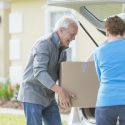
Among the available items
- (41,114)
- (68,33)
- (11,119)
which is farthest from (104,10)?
(11,119)

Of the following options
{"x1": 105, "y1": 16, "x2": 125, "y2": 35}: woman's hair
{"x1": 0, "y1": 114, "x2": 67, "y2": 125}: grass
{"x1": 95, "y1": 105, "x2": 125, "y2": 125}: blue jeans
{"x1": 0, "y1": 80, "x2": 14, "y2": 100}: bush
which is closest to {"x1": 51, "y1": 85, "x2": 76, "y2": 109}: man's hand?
{"x1": 95, "y1": 105, "x2": 125, "y2": 125}: blue jeans

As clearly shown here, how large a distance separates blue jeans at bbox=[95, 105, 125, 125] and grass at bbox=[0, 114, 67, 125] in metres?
5.21

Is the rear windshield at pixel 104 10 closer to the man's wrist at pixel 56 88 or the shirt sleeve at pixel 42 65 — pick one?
the shirt sleeve at pixel 42 65

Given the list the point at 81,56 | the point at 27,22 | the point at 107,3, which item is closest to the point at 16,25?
the point at 27,22

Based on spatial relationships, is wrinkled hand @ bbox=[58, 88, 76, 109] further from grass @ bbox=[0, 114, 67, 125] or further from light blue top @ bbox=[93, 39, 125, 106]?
grass @ bbox=[0, 114, 67, 125]

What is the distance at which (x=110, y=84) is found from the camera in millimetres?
5094

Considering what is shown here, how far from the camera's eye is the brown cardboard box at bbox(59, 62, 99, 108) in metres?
5.57

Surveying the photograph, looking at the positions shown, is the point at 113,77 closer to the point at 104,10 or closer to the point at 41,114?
the point at 41,114

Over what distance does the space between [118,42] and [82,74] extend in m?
0.62

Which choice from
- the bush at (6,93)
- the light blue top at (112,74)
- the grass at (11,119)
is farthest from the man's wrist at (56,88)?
the bush at (6,93)

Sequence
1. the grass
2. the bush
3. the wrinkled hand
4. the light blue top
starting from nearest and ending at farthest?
the light blue top, the wrinkled hand, the grass, the bush

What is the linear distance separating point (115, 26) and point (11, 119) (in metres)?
6.46

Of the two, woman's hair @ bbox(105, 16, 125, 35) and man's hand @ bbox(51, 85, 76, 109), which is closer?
woman's hair @ bbox(105, 16, 125, 35)

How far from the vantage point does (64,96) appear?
5.52 m
